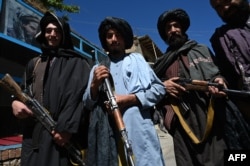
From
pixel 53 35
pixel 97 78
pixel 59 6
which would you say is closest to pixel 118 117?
pixel 97 78

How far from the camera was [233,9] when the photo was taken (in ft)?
9.18

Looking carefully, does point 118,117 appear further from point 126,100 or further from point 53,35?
point 53,35

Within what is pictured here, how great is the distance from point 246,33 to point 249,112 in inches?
28.5

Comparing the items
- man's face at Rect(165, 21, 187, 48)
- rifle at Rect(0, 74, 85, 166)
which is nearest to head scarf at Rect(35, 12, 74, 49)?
rifle at Rect(0, 74, 85, 166)

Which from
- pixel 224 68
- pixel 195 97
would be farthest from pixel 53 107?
pixel 224 68

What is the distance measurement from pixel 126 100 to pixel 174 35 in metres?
1.04

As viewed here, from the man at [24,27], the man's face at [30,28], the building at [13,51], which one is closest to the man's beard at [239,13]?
the building at [13,51]

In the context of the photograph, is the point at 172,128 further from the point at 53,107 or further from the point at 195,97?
the point at 53,107

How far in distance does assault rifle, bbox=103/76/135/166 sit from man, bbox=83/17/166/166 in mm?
55

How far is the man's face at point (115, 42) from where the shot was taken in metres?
2.69

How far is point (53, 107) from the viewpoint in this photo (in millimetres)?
2602

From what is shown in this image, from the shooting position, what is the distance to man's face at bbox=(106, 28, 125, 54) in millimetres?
2691

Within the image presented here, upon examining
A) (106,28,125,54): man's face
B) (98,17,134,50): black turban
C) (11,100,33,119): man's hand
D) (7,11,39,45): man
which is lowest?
(11,100,33,119): man's hand

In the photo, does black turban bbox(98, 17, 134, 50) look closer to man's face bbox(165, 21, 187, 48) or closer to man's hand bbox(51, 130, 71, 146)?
man's face bbox(165, 21, 187, 48)
